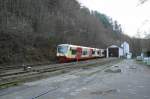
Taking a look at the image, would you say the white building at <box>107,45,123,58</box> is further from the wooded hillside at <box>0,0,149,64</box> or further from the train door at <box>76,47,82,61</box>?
the train door at <box>76,47,82,61</box>

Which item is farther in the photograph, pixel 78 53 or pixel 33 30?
pixel 78 53

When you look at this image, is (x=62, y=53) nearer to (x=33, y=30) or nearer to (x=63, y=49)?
(x=63, y=49)

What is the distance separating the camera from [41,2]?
50.5 m

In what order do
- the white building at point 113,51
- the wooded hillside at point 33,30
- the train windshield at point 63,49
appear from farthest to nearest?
the white building at point 113,51 < the train windshield at point 63,49 < the wooded hillside at point 33,30

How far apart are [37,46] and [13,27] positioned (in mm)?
6932

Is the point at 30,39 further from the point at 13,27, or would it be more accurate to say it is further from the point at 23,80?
the point at 23,80

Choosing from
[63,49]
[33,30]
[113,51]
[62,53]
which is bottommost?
[62,53]

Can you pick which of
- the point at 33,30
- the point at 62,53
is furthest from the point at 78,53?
the point at 33,30

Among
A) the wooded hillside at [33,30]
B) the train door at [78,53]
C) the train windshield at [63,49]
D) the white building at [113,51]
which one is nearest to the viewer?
the wooded hillside at [33,30]

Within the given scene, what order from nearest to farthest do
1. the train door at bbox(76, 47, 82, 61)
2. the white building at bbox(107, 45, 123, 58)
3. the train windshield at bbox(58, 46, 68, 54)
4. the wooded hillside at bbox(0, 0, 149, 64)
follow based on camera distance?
1. the wooded hillside at bbox(0, 0, 149, 64)
2. the train windshield at bbox(58, 46, 68, 54)
3. the train door at bbox(76, 47, 82, 61)
4. the white building at bbox(107, 45, 123, 58)

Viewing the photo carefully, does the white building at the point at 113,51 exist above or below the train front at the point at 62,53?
above

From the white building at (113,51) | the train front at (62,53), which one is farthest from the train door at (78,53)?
the white building at (113,51)

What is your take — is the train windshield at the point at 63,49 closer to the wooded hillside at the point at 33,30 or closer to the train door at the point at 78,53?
the wooded hillside at the point at 33,30

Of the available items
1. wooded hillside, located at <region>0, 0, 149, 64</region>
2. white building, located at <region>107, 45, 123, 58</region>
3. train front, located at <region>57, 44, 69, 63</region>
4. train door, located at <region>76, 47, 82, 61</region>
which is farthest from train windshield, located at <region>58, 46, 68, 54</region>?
white building, located at <region>107, 45, 123, 58</region>
